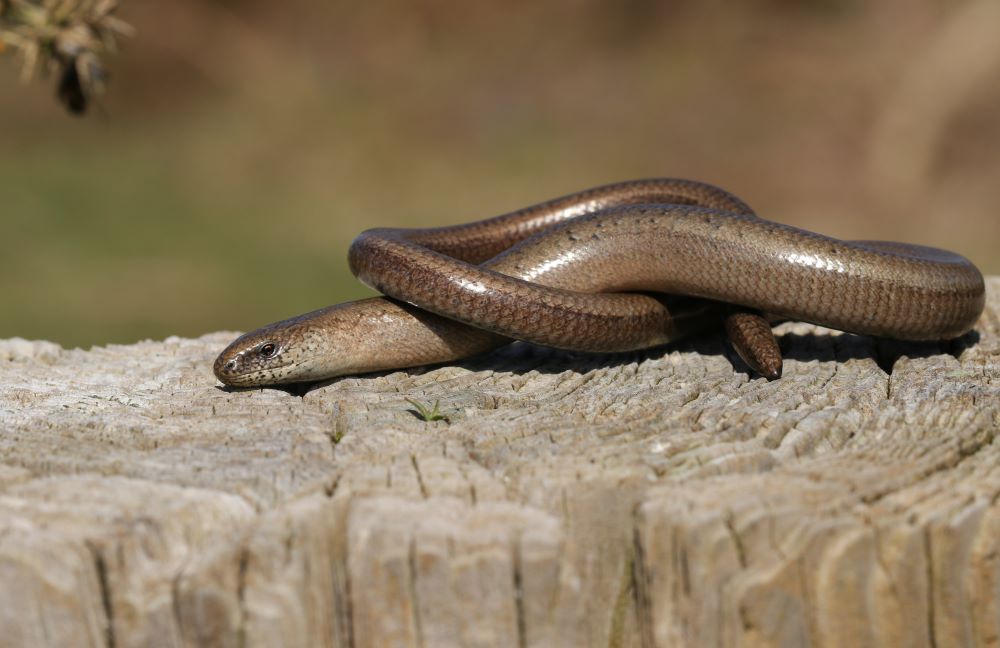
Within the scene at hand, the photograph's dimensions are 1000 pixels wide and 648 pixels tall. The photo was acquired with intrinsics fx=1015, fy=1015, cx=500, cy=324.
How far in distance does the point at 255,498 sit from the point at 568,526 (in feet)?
2.10

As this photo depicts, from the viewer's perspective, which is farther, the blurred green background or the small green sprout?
the blurred green background

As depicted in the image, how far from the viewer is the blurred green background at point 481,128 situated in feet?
33.3

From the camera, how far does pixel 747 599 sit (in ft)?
6.21

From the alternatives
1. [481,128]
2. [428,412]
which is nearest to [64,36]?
[428,412]

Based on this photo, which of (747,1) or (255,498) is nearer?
(255,498)

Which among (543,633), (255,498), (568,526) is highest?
(255,498)

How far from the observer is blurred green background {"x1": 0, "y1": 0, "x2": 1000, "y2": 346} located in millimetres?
10141

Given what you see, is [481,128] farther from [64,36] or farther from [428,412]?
[428,412]

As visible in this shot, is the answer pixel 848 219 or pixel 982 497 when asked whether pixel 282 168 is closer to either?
pixel 848 219

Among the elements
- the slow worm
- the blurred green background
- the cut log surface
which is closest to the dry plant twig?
the slow worm

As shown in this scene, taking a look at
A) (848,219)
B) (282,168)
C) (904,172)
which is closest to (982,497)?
(848,219)

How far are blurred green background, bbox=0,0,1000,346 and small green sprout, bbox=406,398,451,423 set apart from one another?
6.38 metres

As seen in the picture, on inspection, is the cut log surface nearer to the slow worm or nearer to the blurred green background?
the slow worm

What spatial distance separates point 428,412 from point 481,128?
9452mm
